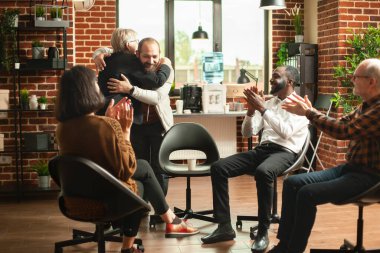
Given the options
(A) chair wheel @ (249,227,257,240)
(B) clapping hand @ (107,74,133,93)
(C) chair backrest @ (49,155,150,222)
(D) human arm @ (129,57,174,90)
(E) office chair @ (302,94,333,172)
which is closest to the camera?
(C) chair backrest @ (49,155,150,222)

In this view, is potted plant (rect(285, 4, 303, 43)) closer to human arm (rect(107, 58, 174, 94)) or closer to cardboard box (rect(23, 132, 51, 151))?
human arm (rect(107, 58, 174, 94))

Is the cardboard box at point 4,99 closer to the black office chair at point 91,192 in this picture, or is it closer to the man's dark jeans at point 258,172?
the man's dark jeans at point 258,172

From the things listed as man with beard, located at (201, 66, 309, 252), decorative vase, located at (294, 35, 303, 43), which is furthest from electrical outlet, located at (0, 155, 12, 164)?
decorative vase, located at (294, 35, 303, 43)

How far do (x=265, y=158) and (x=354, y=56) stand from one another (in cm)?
250

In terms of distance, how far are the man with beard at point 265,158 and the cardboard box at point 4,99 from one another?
96.0 inches

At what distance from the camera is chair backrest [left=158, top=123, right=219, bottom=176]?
4.44 metres

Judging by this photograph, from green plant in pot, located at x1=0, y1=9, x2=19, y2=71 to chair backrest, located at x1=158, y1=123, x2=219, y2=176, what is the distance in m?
1.91

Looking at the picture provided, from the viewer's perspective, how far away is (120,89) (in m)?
3.85

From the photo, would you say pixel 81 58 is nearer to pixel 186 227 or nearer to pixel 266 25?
pixel 266 25

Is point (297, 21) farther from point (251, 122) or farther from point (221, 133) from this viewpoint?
point (251, 122)

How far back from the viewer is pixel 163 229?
435 cm

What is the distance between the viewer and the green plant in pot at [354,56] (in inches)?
235

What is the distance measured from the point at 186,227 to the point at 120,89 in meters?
1.14

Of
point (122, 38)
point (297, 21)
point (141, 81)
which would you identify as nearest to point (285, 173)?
point (141, 81)
